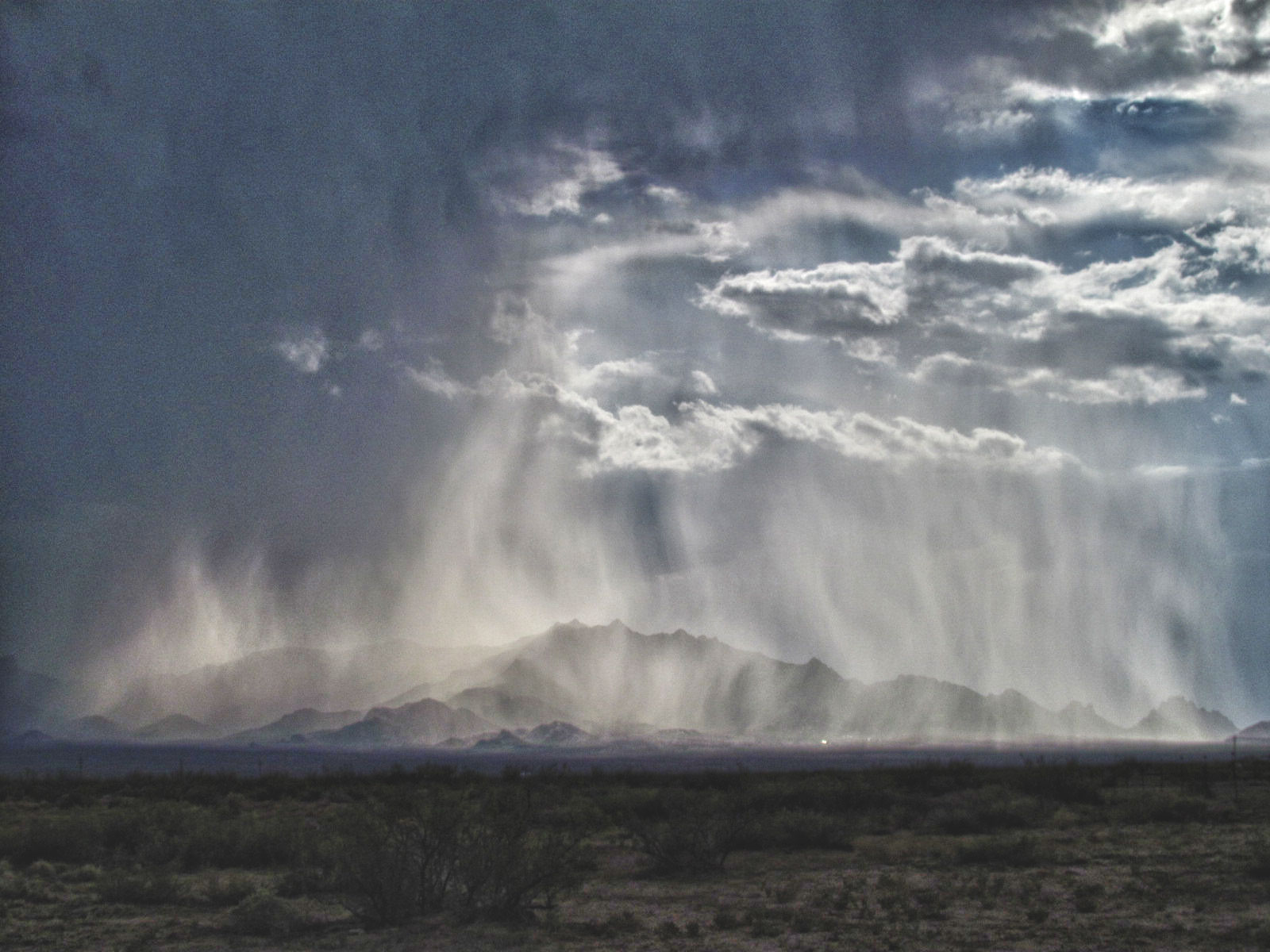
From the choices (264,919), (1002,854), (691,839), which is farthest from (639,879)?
(264,919)

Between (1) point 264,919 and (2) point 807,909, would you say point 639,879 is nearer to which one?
(2) point 807,909

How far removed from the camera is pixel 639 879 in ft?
75.0

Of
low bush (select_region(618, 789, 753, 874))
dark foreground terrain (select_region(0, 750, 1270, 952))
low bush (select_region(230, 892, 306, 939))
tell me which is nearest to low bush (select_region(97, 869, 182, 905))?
dark foreground terrain (select_region(0, 750, 1270, 952))

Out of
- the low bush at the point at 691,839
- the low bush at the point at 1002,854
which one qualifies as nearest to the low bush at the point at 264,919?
the low bush at the point at 691,839

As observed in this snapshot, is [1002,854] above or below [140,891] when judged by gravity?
above

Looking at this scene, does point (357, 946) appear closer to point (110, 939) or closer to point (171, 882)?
point (110, 939)

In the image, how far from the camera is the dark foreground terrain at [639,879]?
1595 cm

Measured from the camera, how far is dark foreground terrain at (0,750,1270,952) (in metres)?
15.9

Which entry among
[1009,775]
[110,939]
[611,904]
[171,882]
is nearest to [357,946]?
[110,939]

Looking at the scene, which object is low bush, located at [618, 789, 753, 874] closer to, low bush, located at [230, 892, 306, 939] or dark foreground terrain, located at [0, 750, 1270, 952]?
dark foreground terrain, located at [0, 750, 1270, 952]

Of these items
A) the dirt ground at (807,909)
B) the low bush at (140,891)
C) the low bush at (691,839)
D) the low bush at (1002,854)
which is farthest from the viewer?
the low bush at (691,839)

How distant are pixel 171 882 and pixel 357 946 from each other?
7.05 metres

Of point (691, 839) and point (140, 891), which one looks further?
point (691, 839)

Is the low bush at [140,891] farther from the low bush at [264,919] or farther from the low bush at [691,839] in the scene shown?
the low bush at [691,839]
